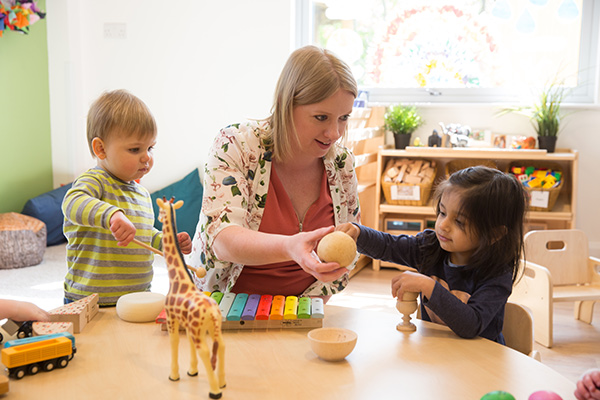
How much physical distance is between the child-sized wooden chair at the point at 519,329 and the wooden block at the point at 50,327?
972 mm

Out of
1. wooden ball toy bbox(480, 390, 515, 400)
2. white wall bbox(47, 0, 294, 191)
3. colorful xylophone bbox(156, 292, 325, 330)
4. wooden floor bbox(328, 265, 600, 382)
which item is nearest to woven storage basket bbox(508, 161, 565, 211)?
wooden floor bbox(328, 265, 600, 382)

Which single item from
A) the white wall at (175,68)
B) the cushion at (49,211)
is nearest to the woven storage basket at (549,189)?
the white wall at (175,68)

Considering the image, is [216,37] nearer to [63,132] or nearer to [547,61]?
[63,132]

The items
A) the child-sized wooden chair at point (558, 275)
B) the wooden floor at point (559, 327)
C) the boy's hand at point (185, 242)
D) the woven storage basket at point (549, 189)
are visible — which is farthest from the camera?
the woven storage basket at point (549, 189)

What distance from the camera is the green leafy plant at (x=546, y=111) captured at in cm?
379

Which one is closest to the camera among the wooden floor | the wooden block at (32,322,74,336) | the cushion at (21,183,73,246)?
the wooden block at (32,322,74,336)

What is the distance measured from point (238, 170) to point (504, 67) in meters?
3.28

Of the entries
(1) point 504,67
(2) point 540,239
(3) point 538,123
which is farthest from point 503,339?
(1) point 504,67

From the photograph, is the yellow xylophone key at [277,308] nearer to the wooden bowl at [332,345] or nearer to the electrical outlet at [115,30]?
the wooden bowl at [332,345]

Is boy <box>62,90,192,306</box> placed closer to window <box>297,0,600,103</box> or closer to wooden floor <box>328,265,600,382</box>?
wooden floor <box>328,265,600,382</box>

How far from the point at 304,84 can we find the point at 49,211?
342cm

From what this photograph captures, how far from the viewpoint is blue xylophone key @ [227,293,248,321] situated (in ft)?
3.84

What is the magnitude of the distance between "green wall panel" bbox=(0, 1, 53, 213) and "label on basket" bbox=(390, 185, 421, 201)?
2817 millimetres

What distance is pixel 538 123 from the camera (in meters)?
3.85
